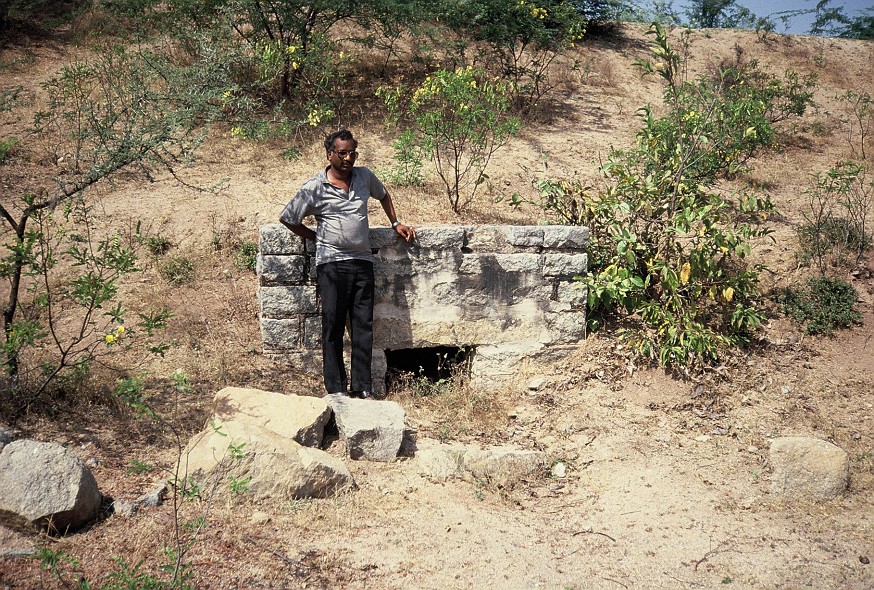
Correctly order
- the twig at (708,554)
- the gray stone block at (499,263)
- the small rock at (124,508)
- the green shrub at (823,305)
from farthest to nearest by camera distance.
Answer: the green shrub at (823,305) < the gray stone block at (499,263) < the twig at (708,554) < the small rock at (124,508)

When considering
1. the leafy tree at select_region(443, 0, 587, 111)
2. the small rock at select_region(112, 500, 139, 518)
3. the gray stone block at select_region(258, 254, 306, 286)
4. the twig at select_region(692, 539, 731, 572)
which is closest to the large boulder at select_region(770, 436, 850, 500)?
the twig at select_region(692, 539, 731, 572)

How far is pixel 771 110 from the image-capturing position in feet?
33.8

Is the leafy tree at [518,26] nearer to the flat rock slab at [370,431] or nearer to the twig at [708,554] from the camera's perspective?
the flat rock slab at [370,431]

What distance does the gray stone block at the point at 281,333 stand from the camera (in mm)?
5496

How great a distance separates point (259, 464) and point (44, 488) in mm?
1057

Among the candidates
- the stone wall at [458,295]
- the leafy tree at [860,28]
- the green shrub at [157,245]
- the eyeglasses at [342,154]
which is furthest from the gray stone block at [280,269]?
the leafy tree at [860,28]

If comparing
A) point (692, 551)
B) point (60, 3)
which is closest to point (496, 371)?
point (692, 551)

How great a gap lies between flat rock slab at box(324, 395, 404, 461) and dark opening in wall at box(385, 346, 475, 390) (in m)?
1.04

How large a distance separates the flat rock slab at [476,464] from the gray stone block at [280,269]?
1.71 metres

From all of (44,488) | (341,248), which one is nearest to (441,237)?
(341,248)

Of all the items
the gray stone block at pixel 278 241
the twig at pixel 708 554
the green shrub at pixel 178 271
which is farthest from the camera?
the green shrub at pixel 178 271

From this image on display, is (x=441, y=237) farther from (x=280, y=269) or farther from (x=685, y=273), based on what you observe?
(x=685, y=273)

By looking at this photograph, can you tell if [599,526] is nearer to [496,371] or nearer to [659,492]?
[659,492]

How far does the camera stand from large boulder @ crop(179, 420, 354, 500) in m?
3.84
